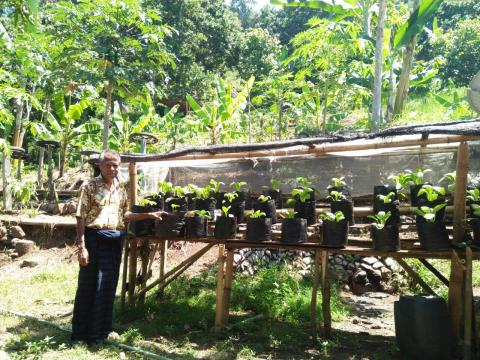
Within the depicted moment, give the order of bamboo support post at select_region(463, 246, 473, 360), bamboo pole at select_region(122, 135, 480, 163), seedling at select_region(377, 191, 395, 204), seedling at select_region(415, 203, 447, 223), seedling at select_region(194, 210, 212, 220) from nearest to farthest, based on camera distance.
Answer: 1. bamboo support post at select_region(463, 246, 473, 360)
2. seedling at select_region(415, 203, 447, 223)
3. bamboo pole at select_region(122, 135, 480, 163)
4. seedling at select_region(377, 191, 395, 204)
5. seedling at select_region(194, 210, 212, 220)

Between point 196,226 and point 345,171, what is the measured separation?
1991 millimetres

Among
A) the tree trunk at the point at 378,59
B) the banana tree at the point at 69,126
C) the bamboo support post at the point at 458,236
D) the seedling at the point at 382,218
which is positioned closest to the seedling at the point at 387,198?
the seedling at the point at 382,218

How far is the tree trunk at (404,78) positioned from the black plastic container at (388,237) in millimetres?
7935

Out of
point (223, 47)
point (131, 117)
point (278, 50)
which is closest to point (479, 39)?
point (278, 50)

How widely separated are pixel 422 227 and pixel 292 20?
25.3 metres

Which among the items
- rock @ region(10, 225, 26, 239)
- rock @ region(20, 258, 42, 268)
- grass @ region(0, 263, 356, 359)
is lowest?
grass @ region(0, 263, 356, 359)

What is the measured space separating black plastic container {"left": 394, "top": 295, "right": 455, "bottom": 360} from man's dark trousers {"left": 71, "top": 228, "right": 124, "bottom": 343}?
269cm

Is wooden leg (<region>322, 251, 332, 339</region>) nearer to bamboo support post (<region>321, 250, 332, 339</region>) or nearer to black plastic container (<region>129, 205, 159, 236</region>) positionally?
bamboo support post (<region>321, 250, 332, 339</region>)

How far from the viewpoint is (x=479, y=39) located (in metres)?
17.8

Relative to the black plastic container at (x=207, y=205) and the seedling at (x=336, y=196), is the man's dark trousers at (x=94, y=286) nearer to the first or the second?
the black plastic container at (x=207, y=205)

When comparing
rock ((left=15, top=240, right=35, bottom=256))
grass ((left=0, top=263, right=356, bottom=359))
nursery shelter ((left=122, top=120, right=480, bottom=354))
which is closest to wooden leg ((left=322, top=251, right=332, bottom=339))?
nursery shelter ((left=122, top=120, right=480, bottom=354))

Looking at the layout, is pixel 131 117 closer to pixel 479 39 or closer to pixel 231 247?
pixel 231 247

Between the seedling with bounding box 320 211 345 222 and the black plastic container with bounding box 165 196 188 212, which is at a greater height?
the black plastic container with bounding box 165 196 188 212

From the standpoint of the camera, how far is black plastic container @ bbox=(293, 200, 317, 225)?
4.57 metres
